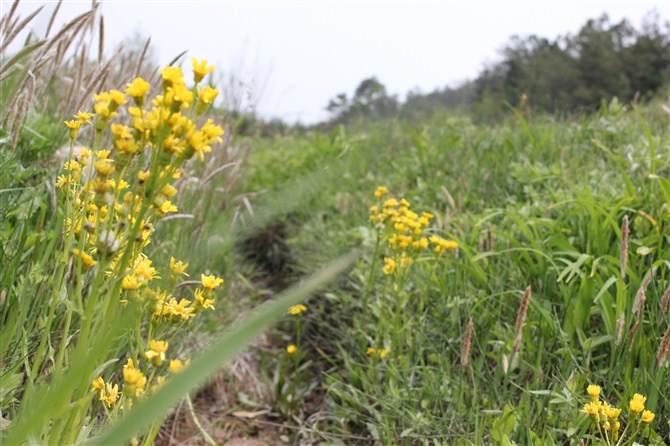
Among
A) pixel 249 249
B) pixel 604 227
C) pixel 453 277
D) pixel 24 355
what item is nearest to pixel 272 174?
pixel 249 249

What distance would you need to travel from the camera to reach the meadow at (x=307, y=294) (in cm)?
74

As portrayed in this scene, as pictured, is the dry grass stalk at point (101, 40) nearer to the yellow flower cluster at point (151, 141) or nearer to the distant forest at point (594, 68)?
the yellow flower cluster at point (151, 141)

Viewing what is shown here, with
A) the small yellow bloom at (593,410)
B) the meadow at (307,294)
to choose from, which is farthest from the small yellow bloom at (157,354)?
the small yellow bloom at (593,410)

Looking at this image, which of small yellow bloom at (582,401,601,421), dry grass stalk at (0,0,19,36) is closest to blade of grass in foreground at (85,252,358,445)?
small yellow bloom at (582,401,601,421)

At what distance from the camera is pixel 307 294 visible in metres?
0.47

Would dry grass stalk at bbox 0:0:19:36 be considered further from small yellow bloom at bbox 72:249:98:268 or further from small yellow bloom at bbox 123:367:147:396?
small yellow bloom at bbox 123:367:147:396

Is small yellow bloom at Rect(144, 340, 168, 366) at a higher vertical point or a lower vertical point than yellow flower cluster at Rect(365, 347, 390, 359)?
higher

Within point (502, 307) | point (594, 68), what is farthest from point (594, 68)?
point (502, 307)

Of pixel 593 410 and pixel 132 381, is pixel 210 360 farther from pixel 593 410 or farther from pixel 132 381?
pixel 593 410

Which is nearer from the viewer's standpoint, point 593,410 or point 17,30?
point 593,410

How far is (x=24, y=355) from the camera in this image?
3.00 feet

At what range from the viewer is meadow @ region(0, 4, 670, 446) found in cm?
74

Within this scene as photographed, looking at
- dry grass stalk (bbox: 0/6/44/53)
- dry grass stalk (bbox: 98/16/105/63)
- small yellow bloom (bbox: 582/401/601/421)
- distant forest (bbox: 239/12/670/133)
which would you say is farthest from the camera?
distant forest (bbox: 239/12/670/133)

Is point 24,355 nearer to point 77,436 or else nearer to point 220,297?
point 77,436
